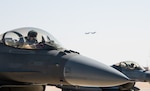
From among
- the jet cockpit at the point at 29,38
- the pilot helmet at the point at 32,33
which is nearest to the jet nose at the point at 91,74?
the jet cockpit at the point at 29,38

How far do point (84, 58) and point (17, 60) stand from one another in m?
2.04

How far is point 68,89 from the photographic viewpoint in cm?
1458

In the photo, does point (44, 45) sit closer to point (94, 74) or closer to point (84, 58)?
point (84, 58)

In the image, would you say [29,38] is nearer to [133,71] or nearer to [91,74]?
[91,74]

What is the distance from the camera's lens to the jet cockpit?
9695 mm

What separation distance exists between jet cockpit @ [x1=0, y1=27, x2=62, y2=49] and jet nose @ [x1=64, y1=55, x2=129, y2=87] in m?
1.36

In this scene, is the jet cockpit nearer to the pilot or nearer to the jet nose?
the pilot

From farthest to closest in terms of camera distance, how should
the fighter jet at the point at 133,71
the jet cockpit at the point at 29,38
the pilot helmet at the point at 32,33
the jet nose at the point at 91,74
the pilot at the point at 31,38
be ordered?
the fighter jet at the point at 133,71 < the pilot helmet at the point at 32,33 < the pilot at the point at 31,38 < the jet cockpit at the point at 29,38 < the jet nose at the point at 91,74

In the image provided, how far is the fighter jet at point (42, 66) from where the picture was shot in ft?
27.3

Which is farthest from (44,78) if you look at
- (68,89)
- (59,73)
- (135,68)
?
(135,68)

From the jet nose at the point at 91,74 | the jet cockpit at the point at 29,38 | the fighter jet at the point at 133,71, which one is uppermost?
the fighter jet at the point at 133,71

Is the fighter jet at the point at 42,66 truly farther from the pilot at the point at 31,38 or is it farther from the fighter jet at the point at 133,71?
the fighter jet at the point at 133,71

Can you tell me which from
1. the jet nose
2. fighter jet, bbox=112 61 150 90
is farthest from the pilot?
fighter jet, bbox=112 61 150 90

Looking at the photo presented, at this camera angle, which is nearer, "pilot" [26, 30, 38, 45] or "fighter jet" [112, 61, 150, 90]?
"pilot" [26, 30, 38, 45]
